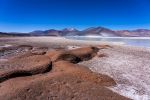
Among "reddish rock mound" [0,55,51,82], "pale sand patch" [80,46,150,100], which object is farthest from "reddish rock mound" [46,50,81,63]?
"reddish rock mound" [0,55,51,82]

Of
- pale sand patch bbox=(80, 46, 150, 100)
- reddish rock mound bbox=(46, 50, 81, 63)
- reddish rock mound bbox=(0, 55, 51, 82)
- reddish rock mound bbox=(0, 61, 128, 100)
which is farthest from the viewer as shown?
reddish rock mound bbox=(46, 50, 81, 63)

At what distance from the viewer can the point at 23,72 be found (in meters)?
9.95

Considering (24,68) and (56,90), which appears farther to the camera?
(24,68)

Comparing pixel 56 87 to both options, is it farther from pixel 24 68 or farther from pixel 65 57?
pixel 65 57

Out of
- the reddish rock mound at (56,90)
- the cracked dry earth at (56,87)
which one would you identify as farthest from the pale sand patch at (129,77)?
the reddish rock mound at (56,90)

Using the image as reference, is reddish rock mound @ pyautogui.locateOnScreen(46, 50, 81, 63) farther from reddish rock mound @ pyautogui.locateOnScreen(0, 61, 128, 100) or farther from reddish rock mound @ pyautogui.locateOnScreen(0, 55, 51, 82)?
reddish rock mound @ pyautogui.locateOnScreen(0, 61, 128, 100)

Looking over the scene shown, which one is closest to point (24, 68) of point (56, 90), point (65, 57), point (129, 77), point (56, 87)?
point (56, 87)

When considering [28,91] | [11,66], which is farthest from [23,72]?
[28,91]

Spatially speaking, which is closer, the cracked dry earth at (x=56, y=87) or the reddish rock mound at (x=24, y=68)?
the cracked dry earth at (x=56, y=87)

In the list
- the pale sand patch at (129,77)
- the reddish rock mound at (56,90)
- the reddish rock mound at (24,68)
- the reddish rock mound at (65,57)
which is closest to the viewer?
the reddish rock mound at (56,90)

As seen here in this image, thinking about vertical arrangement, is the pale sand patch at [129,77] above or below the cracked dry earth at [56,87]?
below

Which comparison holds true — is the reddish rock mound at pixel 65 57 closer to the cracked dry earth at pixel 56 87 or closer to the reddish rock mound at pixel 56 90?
the cracked dry earth at pixel 56 87

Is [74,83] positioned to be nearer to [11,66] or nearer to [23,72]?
[23,72]

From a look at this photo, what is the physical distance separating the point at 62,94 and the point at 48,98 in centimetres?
47
